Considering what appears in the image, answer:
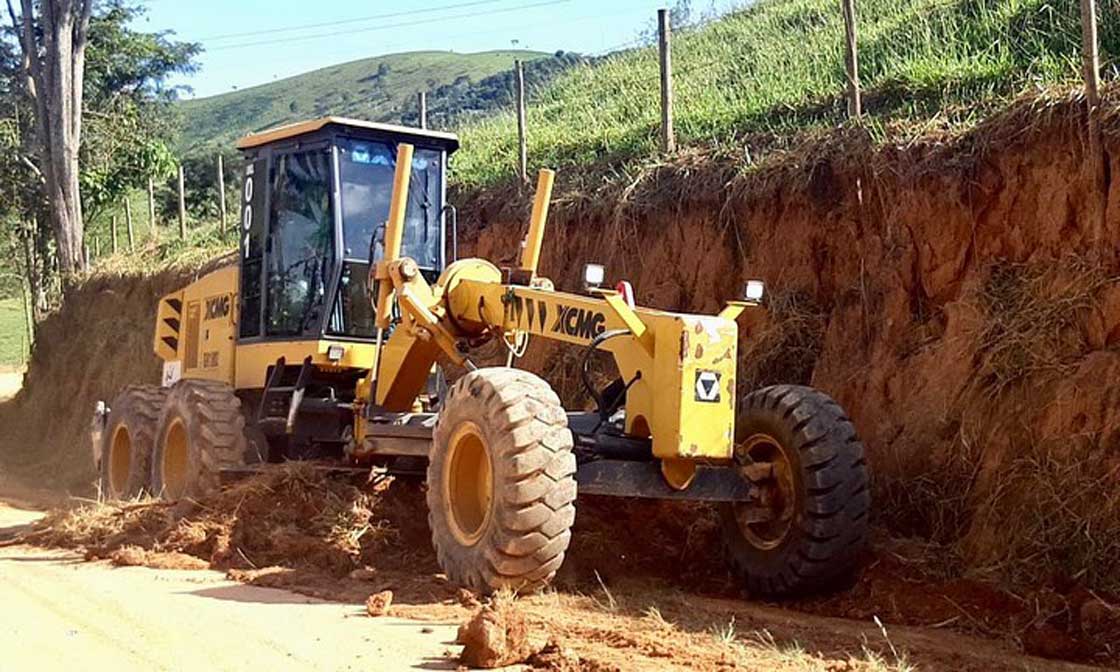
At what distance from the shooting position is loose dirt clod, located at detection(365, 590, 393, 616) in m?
7.44

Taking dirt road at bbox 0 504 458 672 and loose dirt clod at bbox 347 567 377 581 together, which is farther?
loose dirt clod at bbox 347 567 377 581

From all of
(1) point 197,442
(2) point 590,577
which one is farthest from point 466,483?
(1) point 197,442

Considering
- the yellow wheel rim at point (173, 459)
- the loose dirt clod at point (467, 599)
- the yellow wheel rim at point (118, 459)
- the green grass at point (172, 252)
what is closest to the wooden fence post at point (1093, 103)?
the loose dirt clod at point (467, 599)

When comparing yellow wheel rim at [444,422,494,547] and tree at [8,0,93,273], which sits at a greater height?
tree at [8,0,93,273]

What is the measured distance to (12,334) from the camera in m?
56.4

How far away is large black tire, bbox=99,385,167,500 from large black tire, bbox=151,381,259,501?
1.27ft

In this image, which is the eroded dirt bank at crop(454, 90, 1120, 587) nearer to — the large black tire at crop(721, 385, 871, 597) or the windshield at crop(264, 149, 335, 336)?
the large black tire at crop(721, 385, 871, 597)

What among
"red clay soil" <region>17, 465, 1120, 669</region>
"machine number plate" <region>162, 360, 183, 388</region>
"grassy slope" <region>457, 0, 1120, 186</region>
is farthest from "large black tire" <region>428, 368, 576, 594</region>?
"machine number plate" <region>162, 360, 183, 388</region>

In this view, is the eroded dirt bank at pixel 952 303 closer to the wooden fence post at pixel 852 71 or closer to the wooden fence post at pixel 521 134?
the wooden fence post at pixel 852 71

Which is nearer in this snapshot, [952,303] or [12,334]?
[952,303]

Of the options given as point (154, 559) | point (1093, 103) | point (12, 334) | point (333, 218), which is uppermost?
point (1093, 103)

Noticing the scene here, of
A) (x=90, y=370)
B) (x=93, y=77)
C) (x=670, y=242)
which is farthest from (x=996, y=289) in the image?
(x=93, y=77)

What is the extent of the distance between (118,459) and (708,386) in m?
7.43

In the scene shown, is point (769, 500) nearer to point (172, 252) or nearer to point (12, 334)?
point (172, 252)
